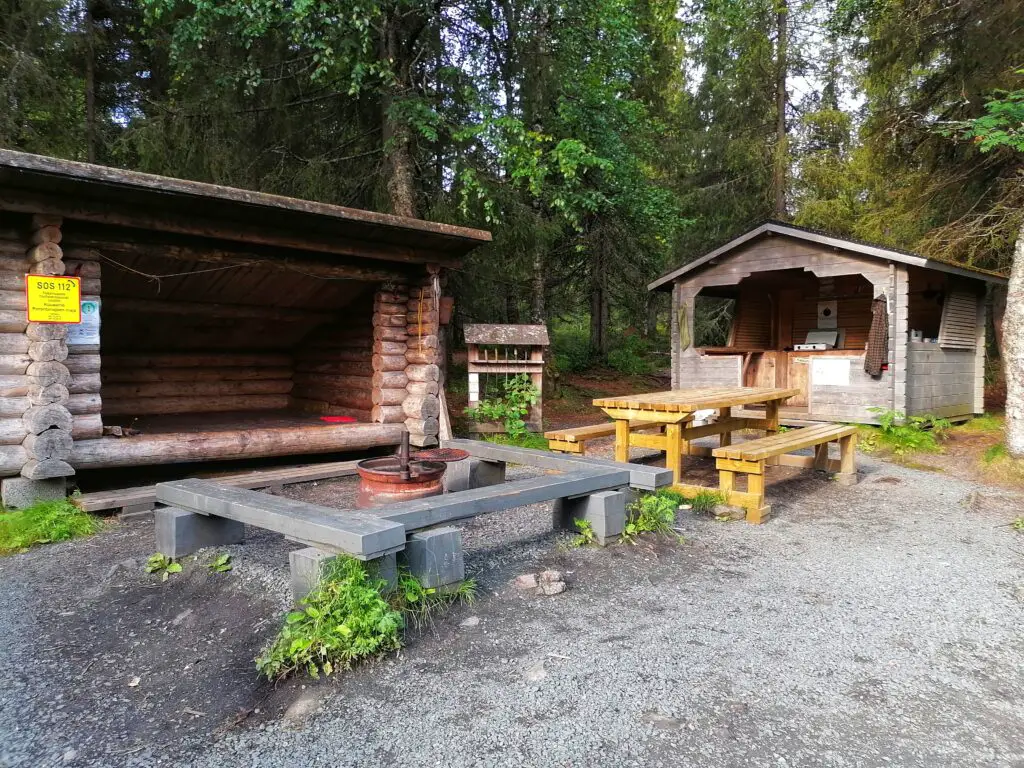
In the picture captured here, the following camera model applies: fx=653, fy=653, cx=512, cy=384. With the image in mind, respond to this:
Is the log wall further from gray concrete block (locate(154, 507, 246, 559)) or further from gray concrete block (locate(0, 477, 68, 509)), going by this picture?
gray concrete block (locate(154, 507, 246, 559))

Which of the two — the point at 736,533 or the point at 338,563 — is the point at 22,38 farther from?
the point at 736,533

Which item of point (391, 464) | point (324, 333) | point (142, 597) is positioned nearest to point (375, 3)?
point (324, 333)

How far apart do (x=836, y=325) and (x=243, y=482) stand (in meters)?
12.6

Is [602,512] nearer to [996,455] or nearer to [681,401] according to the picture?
[681,401]

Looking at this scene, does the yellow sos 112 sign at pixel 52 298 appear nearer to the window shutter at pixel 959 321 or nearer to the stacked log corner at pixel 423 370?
the stacked log corner at pixel 423 370

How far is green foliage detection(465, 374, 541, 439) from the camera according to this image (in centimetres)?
1075

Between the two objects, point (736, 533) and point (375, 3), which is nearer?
point (736, 533)

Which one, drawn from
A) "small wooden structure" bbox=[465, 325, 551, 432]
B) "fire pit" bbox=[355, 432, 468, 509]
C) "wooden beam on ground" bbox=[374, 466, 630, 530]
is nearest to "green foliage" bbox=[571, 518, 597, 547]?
"wooden beam on ground" bbox=[374, 466, 630, 530]

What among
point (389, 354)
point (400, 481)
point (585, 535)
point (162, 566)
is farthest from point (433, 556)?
point (389, 354)

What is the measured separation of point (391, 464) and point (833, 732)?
10.9 ft

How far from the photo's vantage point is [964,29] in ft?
36.5

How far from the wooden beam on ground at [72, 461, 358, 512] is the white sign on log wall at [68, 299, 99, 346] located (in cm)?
150

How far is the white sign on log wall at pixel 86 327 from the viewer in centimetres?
627

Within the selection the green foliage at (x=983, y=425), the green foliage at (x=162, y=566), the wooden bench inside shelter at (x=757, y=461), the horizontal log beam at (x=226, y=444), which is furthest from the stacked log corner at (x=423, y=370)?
the green foliage at (x=983, y=425)
